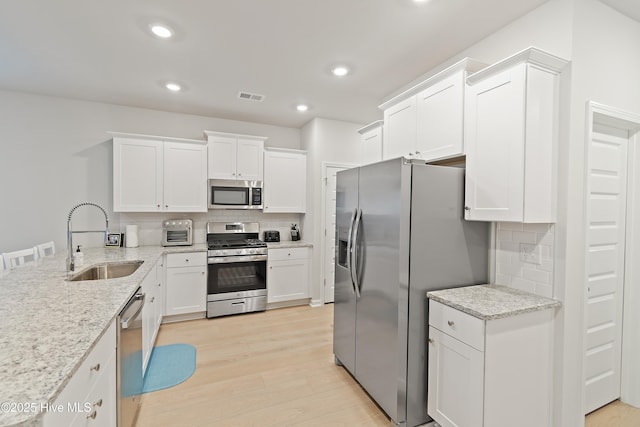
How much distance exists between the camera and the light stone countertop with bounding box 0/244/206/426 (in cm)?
87

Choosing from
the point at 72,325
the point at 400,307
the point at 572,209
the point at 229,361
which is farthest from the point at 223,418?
the point at 572,209

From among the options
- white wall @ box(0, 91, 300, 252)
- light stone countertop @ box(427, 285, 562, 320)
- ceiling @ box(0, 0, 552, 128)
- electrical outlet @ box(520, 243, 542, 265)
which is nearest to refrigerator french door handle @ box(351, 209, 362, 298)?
light stone countertop @ box(427, 285, 562, 320)

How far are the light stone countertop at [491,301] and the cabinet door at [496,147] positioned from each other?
1.67ft

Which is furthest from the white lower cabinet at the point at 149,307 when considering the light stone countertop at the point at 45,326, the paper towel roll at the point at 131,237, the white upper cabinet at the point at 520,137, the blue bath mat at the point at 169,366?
the white upper cabinet at the point at 520,137

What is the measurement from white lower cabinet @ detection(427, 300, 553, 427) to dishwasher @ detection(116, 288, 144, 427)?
1.88m

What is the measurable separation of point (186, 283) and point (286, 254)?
137 centimetres

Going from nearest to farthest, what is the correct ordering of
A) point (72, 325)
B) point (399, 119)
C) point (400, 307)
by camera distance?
point (72, 325), point (400, 307), point (399, 119)

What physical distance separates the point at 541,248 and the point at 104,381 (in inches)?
103

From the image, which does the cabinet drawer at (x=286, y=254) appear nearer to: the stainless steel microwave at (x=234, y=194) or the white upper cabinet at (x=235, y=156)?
the stainless steel microwave at (x=234, y=194)

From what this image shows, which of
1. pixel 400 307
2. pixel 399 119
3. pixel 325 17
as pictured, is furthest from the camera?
pixel 399 119

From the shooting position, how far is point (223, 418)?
208cm

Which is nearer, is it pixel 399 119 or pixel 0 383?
pixel 0 383

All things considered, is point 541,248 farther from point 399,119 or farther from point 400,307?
point 399,119

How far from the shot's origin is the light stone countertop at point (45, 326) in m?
0.87
